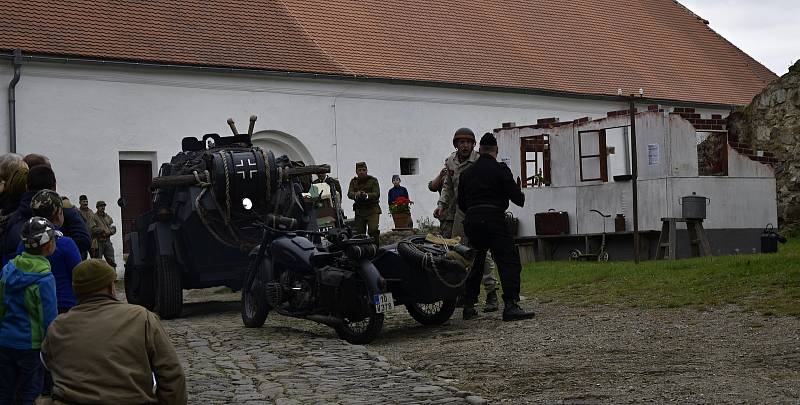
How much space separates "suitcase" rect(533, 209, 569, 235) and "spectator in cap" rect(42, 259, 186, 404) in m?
19.1

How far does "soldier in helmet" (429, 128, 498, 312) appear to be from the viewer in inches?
516

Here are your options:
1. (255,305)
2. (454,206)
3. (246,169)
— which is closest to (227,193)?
(246,169)

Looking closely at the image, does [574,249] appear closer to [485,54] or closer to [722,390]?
[485,54]

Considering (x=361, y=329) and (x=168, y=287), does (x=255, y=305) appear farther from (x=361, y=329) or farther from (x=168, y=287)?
(x=168, y=287)

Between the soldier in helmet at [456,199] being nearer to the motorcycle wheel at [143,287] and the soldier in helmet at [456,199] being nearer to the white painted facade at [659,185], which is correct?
the motorcycle wheel at [143,287]

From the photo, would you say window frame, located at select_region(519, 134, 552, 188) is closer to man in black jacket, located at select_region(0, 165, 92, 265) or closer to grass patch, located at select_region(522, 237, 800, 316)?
grass patch, located at select_region(522, 237, 800, 316)

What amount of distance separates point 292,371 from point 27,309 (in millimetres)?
3064

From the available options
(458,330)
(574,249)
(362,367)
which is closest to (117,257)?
(574,249)

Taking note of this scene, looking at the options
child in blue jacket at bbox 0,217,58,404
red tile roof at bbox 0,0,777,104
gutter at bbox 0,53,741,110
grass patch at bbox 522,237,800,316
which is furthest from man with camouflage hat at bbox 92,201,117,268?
child in blue jacket at bbox 0,217,58,404

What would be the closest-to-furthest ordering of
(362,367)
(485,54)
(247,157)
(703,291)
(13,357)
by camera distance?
(13,357), (362,367), (703,291), (247,157), (485,54)

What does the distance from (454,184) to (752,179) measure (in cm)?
1181

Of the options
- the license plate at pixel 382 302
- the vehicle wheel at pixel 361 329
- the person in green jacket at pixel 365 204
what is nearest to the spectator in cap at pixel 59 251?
the license plate at pixel 382 302

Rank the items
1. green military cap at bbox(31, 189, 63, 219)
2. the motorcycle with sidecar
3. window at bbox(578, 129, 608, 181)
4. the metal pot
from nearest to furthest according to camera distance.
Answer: green military cap at bbox(31, 189, 63, 219)
the motorcycle with sidecar
the metal pot
window at bbox(578, 129, 608, 181)

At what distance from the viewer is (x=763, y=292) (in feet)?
41.7
